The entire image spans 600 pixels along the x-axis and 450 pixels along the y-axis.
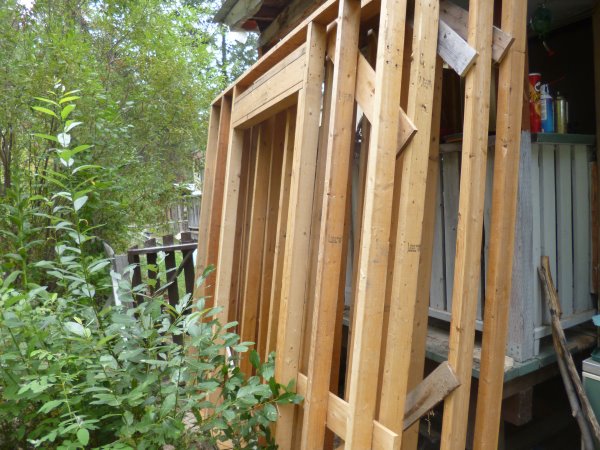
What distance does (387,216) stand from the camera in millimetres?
1764

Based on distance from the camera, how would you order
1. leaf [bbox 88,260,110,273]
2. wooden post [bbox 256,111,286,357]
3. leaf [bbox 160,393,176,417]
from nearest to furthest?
leaf [bbox 160,393,176,417]
leaf [bbox 88,260,110,273]
wooden post [bbox 256,111,286,357]

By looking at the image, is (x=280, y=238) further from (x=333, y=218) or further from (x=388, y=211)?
(x=388, y=211)

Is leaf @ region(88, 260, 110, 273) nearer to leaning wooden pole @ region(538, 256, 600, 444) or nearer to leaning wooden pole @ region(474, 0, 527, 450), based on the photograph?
leaning wooden pole @ region(474, 0, 527, 450)

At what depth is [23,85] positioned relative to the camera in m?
4.74

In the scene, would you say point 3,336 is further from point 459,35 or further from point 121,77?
point 121,77

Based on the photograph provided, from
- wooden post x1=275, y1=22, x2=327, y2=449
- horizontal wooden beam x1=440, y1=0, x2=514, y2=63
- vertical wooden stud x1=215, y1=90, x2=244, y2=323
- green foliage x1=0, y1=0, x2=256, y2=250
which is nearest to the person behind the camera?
horizontal wooden beam x1=440, y1=0, x2=514, y2=63

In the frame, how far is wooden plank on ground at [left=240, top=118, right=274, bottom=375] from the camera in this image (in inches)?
123

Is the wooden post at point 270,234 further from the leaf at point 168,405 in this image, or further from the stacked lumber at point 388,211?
the leaf at point 168,405

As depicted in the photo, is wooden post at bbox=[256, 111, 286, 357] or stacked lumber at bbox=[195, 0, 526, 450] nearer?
stacked lumber at bbox=[195, 0, 526, 450]

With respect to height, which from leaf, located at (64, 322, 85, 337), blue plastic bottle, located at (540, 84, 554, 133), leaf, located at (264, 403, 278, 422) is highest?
blue plastic bottle, located at (540, 84, 554, 133)

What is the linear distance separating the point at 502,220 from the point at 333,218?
0.71 meters

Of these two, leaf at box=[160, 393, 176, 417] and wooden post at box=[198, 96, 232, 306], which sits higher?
wooden post at box=[198, 96, 232, 306]

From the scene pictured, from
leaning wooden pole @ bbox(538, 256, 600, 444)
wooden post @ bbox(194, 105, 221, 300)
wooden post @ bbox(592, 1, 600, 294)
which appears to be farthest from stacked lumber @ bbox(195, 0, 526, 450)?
wooden post @ bbox(194, 105, 221, 300)

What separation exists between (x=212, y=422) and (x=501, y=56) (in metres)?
1.82
